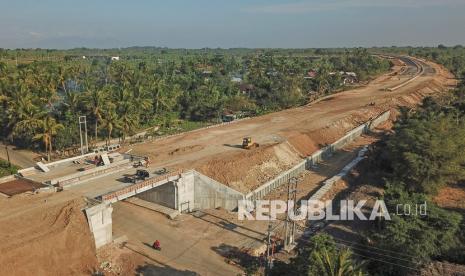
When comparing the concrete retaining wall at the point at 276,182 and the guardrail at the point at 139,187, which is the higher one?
the guardrail at the point at 139,187

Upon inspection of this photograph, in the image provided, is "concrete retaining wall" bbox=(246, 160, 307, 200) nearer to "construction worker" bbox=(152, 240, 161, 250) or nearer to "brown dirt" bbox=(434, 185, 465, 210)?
"construction worker" bbox=(152, 240, 161, 250)

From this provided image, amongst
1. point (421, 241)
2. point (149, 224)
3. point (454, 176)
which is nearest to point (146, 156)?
point (149, 224)

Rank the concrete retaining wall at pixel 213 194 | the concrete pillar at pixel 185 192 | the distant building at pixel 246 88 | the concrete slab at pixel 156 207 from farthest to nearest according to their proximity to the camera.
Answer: the distant building at pixel 246 88 < the concrete retaining wall at pixel 213 194 < the concrete pillar at pixel 185 192 < the concrete slab at pixel 156 207

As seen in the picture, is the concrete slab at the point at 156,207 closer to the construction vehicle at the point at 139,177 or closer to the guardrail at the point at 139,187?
the guardrail at the point at 139,187

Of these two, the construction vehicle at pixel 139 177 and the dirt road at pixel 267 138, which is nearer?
the construction vehicle at pixel 139 177

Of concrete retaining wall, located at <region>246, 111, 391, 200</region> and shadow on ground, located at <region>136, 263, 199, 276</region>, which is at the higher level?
concrete retaining wall, located at <region>246, 111, 391, 200</region>

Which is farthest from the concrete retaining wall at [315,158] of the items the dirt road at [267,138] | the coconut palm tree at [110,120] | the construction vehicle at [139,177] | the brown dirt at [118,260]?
the coconut palm tree at [110,120]

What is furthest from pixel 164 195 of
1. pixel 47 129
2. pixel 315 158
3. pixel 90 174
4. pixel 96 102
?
pixel 96 102

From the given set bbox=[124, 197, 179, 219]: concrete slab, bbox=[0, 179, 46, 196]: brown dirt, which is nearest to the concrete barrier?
bbox=[0, 179, 46, 196]: brown dirt
